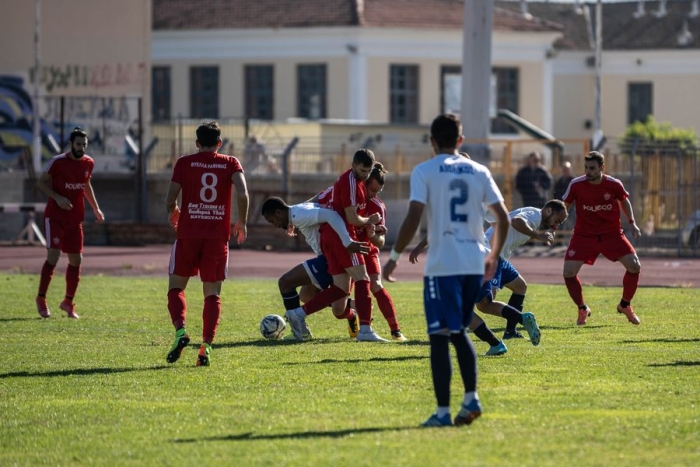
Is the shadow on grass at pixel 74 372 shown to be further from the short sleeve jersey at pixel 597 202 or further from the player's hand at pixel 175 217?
the short sleeve jersey at pixel 597 202

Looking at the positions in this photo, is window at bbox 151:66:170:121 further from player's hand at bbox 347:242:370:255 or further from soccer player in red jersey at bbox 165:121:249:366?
soccer player in red jersey at bbox 165:121:249:366

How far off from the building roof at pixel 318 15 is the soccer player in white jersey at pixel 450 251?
50.0 m

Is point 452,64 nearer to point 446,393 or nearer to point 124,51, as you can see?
point 124,51

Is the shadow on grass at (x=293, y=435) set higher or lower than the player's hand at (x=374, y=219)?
lower

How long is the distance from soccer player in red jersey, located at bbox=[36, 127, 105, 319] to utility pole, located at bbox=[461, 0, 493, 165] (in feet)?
52.3

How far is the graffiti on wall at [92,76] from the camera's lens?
47.4 meters

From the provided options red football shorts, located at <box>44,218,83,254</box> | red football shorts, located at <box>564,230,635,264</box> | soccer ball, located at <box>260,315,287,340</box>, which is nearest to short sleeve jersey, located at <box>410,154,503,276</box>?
soccer ball, located at <box>260,315,287,340</box>

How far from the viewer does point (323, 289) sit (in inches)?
557

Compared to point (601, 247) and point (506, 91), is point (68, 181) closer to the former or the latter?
point (601, 247)

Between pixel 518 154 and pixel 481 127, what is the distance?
2.66m

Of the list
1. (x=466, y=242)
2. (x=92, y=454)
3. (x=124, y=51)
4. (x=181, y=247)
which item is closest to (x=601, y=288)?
(x=181, y=247)

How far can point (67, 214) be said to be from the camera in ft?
54.5

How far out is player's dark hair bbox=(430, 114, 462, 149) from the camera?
29.3ft

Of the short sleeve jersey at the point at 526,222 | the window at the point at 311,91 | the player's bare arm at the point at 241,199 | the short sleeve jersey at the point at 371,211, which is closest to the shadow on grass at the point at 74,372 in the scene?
the player's bare arm at the point at 241,199
